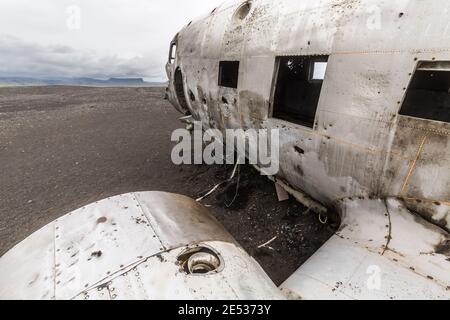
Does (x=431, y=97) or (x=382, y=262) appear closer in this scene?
(x=382, y=262)

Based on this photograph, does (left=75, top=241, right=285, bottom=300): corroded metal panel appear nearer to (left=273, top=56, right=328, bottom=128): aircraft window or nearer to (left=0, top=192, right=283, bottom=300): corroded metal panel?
(left=0, top=192, right=283, bottom=300): corroded metal panel

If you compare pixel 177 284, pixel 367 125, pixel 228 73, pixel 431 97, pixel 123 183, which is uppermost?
pixel 228 73

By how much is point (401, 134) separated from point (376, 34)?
52.1 inches

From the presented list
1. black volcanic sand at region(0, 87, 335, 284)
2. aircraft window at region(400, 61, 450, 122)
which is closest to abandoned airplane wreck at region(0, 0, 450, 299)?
aircraft window at region(400, 61, 450, 122)

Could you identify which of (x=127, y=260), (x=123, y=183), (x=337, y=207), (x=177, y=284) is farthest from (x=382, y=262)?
(x=123, y=183)

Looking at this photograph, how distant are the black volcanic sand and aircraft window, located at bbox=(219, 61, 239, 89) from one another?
3812mm

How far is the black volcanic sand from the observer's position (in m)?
7.12

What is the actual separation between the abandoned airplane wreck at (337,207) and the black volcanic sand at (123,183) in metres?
2.58

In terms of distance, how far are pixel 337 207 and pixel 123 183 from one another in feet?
27.8

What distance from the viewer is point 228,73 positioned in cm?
709

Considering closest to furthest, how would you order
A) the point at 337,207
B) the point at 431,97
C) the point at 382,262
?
the point at 382,262 < the point at 337,207 < the point at 431,97

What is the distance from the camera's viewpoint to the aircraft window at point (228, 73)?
658 centimetres

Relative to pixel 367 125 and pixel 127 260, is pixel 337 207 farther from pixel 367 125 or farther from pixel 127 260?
pixel 127 260
